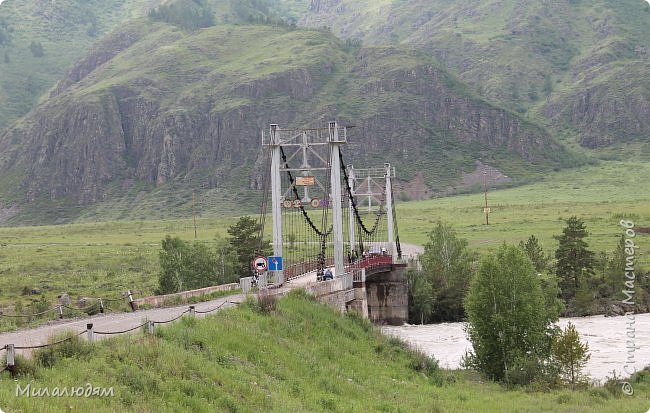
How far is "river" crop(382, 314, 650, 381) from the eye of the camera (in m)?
42.7

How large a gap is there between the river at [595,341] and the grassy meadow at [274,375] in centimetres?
548

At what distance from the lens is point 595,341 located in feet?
166

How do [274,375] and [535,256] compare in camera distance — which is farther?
[535,256]

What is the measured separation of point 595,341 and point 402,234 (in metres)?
70.7

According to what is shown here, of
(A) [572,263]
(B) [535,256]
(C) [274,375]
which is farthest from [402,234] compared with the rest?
(C) [274,375]

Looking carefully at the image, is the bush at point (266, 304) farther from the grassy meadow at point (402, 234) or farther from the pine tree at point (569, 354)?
the grassy meadow at point (402, 234)

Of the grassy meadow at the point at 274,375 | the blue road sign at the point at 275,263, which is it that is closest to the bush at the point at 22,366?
the grassy meadow at the point at 274,375

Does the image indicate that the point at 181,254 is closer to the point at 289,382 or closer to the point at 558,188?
the point at 289,382

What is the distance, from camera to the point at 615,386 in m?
33.6

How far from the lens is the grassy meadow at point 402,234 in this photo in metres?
72.8

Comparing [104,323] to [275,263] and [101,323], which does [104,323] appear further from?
[275,263]

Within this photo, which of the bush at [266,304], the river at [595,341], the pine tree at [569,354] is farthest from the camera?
the river at [595,341]

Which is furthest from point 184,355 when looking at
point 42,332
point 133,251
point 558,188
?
point 558,188

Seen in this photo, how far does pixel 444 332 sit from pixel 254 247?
54.6 feet
